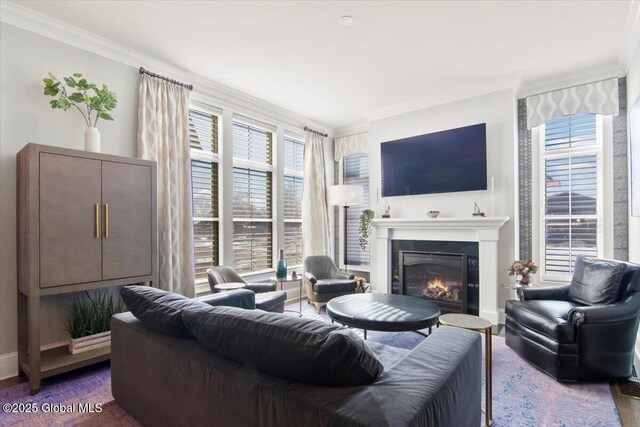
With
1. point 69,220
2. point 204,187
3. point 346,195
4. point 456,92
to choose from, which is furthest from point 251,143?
point 456,92

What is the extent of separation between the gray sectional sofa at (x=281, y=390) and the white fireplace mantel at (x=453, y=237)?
2.53 meters

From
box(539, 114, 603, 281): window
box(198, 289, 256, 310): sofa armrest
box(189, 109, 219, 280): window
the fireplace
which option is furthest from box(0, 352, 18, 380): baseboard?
box(539, 114, 603, 281): window

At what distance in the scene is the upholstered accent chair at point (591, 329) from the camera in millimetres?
2412

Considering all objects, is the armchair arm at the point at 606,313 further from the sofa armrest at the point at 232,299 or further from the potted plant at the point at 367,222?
the potted plant at the point at 367,222

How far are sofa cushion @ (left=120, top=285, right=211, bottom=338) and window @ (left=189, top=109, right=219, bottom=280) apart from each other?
1.99 metres

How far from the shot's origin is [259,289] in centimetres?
366

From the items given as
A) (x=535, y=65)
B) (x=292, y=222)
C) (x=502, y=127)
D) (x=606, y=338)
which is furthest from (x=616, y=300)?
(x=292, y=222)

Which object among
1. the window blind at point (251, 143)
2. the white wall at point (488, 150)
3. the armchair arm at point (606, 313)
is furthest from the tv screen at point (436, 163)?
the armchair arm at point (606, 313)

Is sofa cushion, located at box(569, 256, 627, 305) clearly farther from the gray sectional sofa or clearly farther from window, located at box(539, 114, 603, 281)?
the gray sectional sofa

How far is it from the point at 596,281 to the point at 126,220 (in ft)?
13.4

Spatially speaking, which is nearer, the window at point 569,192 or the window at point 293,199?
the window at point 569,192

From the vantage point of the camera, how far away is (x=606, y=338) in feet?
7.91

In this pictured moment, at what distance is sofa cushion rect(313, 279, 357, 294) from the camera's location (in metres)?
4.14

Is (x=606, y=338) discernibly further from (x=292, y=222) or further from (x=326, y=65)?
(x=292, y=222)
